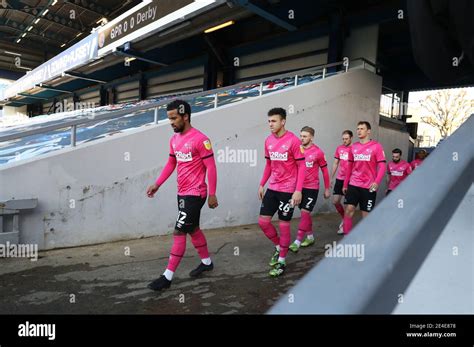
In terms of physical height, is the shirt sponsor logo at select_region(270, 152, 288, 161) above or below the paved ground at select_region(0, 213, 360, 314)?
above

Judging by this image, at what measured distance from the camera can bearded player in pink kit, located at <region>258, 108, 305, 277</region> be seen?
13.4 ft

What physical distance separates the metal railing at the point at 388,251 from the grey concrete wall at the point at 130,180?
16.1 ft

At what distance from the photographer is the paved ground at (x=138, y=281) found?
3.09m

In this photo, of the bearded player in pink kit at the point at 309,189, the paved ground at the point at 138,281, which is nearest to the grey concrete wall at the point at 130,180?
the paved ground at the point at 138,281

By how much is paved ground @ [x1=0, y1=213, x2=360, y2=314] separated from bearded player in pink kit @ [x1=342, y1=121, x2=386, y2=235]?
0.92m

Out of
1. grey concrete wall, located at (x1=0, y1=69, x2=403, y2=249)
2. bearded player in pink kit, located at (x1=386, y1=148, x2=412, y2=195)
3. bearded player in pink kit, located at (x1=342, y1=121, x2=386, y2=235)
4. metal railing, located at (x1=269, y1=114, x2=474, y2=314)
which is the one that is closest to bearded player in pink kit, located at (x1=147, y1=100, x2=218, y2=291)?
grey concrete wall, located at (x1=0, y1=69, x2=403, y2=249)

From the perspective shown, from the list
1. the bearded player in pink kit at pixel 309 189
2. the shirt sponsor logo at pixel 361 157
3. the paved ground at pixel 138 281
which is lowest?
the paved ground at pixel 138 281

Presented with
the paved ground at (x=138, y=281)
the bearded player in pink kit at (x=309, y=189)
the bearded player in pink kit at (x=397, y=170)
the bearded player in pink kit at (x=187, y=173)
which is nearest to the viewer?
the paved ground at (x=138, y=281)

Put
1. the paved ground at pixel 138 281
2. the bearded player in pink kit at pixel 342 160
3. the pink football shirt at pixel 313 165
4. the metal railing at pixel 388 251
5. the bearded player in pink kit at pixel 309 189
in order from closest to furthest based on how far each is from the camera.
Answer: the metal railing at pixel 388 251, the paved ground at pixel 138 281, the bearded player in pink kit at pixel 309 189, the pink football shirt at pixel 313 165, the bearded player in pink kit at pixel 342 160

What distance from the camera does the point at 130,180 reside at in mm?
5543

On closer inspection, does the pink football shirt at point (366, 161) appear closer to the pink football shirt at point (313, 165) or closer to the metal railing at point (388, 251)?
the pink football shirt at point (313, 165)

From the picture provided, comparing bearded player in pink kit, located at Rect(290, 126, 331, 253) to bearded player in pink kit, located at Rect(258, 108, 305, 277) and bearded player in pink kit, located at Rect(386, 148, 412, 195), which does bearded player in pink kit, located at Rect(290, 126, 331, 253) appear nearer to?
bearded player in pink kit, located at Rect(258, 108, 305, 277)

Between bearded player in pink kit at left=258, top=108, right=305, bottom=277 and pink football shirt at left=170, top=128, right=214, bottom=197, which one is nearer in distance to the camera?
pink football shirt at left=170, top=128, right=214, bottom=197

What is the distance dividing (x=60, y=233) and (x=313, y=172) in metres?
4.11
